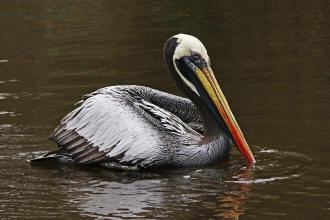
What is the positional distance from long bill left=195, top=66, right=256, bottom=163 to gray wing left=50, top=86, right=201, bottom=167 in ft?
0.98

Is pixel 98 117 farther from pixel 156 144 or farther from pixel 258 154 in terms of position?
pixel 258 154

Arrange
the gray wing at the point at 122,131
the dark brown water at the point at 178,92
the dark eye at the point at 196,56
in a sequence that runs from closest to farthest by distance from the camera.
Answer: the dark brown water at the point at 178,92 < the gray wing at the point at 122,131 < the dark eye at the point at 196,56

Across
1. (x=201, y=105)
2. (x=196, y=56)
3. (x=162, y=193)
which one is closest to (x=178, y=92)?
(x=201, y=105)

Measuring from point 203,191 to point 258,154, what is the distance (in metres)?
1.04

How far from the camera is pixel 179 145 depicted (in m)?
6.45

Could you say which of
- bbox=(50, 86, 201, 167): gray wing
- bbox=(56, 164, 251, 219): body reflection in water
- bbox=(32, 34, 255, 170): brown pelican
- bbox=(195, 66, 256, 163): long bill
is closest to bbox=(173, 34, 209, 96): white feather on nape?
bbox=(32, 34, 255, 170): brown pelican

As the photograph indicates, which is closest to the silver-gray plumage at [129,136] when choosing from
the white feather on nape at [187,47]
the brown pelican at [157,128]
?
the brown pelican at [157,128]

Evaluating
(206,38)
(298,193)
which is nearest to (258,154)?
(298,193)

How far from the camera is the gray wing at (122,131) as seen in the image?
251 inches

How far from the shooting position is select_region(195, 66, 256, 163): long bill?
21.4 ft

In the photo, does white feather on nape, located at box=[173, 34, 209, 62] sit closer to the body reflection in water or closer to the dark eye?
the dark eye

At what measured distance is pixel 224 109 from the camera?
6625mm

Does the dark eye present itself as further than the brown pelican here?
Yes

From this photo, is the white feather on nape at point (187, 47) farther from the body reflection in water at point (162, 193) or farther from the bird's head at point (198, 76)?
the body reflection in water at point (162, 193)
